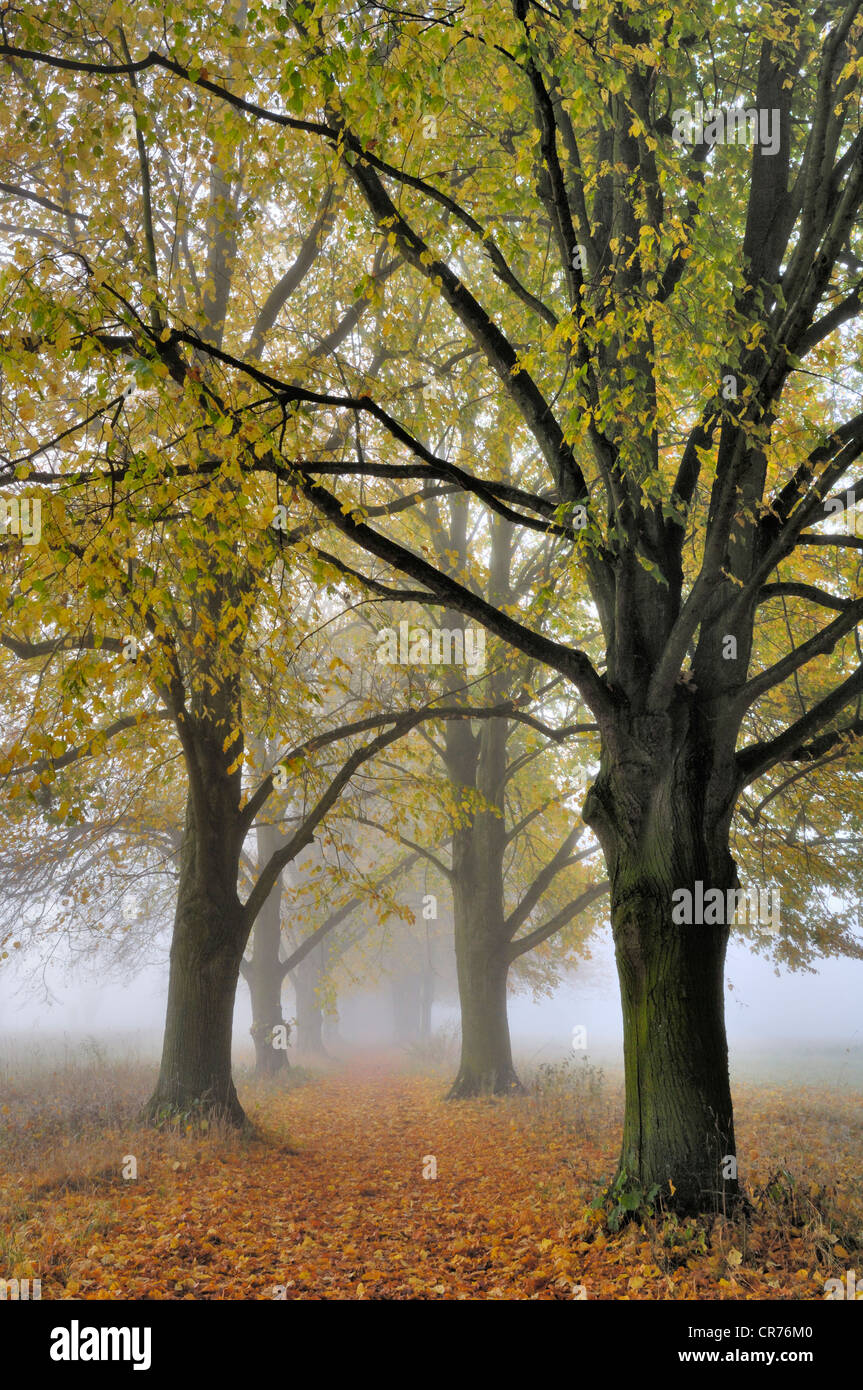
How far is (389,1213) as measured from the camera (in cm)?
627

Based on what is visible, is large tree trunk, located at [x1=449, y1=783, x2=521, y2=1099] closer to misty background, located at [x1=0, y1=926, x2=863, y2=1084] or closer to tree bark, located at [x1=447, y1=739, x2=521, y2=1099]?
tree bark, located at [x1=447, y1=739, x2=521, y2=1099]

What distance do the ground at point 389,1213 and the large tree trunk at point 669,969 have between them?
1.13ft


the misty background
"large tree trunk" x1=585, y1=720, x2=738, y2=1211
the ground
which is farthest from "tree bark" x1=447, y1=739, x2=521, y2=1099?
the misty background

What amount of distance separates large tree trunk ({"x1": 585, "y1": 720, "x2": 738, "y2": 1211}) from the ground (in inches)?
13.5

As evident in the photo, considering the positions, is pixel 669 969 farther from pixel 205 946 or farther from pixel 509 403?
pixel 509 403

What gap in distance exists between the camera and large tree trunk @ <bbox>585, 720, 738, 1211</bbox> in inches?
199

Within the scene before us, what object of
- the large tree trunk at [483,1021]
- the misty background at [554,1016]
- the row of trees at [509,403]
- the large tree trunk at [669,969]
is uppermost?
the row of trees at [509,403]

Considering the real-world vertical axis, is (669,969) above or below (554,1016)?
above

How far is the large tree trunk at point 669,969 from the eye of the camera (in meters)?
5.05

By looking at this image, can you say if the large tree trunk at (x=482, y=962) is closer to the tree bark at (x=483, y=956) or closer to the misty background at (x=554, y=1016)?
the tree bark at (x=483, y=956)

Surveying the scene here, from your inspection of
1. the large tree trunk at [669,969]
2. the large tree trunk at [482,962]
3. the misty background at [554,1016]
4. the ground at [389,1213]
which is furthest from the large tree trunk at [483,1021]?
the misty background at [554,1016]

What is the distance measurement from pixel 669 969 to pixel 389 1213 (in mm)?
3096

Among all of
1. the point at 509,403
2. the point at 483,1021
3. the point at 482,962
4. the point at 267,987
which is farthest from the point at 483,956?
the point at 509,403
